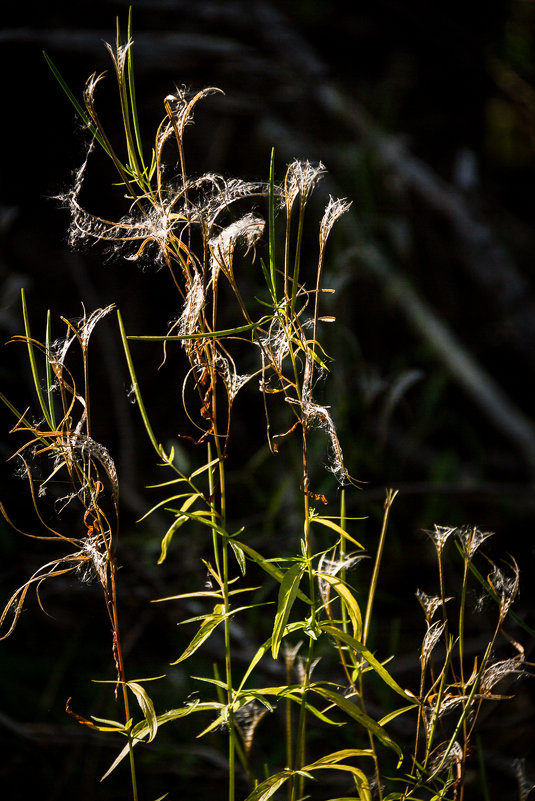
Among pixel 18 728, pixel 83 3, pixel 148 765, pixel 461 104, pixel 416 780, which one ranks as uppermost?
pixel 83 3

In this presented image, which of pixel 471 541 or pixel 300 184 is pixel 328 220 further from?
pixel 471 541

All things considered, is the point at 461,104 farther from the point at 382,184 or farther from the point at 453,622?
the point at 453,622

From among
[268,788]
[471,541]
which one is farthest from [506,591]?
[268,788]

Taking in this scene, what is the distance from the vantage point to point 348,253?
3.62 feet

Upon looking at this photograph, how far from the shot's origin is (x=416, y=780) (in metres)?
0.38

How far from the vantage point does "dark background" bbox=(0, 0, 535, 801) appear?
1.13 meters

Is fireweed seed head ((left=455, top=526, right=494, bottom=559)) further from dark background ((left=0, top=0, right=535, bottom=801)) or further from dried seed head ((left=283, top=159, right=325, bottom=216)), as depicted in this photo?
dark background ((left=0, top=0, right=535, bottom=801))

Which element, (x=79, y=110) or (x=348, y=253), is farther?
(x=348, y=253)

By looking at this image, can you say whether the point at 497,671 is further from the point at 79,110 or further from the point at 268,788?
the point at 79,110

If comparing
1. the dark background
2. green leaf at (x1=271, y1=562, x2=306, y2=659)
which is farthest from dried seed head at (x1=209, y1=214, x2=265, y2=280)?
the dark background

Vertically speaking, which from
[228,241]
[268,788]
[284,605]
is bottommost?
[268,788]

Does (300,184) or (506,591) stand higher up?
(300,184)

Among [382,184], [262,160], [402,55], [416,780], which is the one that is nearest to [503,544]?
[382,184]

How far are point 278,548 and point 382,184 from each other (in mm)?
873
